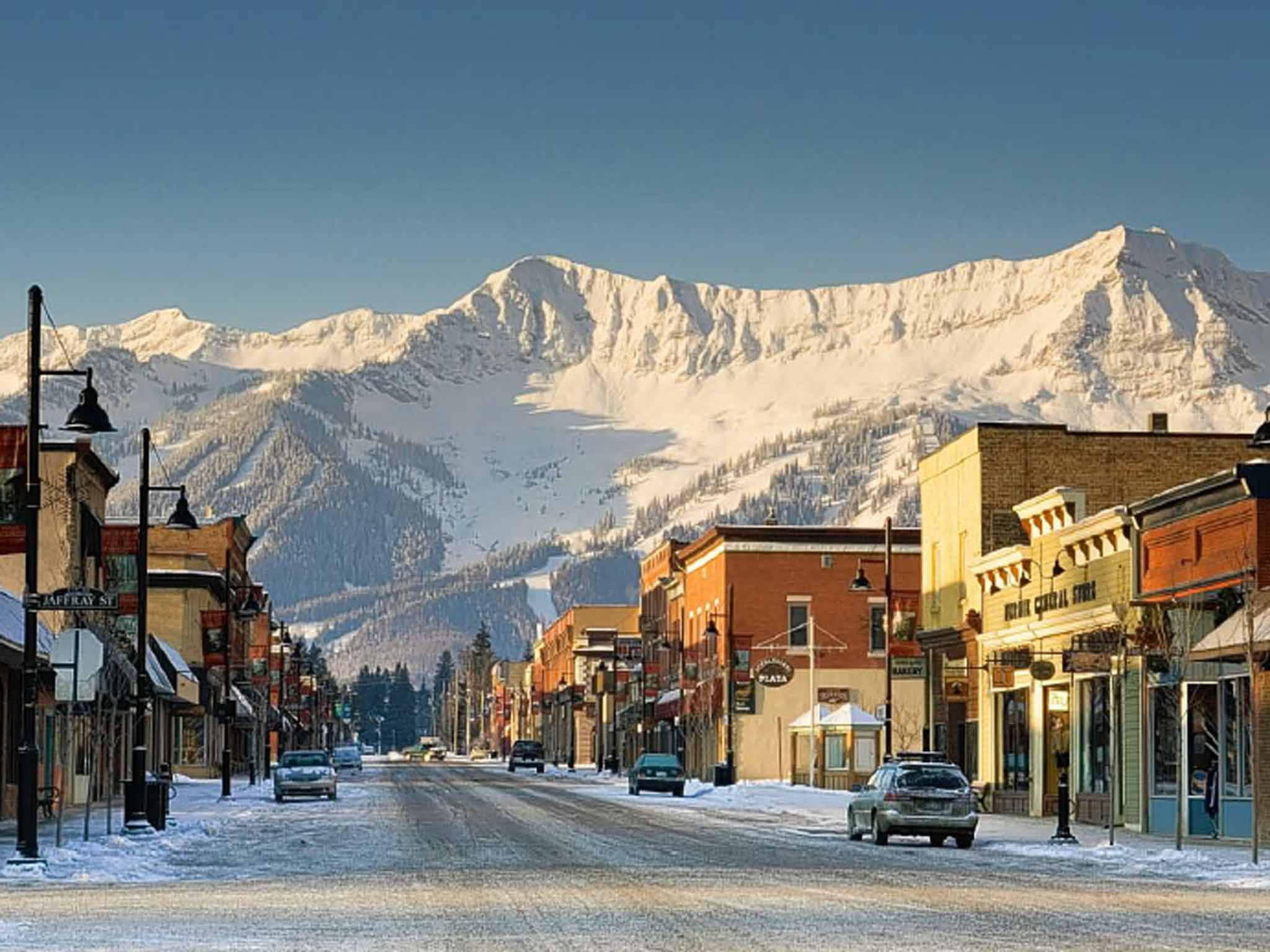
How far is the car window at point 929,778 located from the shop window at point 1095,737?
28.3ft

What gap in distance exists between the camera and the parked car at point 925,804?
144 feet

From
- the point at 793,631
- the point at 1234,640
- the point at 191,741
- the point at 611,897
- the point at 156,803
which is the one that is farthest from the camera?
the point at 191,741

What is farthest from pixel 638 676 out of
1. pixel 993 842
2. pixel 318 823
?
pixel 993 842

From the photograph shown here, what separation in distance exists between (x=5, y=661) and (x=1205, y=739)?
79.4 feet

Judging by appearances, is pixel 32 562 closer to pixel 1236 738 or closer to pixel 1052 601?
pixel 1236 738

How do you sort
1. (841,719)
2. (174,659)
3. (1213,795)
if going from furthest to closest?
(174,659)
(841,719)
(1213,795)

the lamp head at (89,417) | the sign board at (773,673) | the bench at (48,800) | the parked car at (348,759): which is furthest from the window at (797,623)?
the lamp head at (89,417)

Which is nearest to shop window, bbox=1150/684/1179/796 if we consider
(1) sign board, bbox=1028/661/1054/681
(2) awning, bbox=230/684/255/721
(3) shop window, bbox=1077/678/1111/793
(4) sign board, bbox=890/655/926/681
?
(3) shop window, bbox=1077/678/1111/793

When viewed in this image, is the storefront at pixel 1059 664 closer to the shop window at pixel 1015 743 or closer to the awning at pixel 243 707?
the shop window at pixel 1015 743

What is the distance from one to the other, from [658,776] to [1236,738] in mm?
41873

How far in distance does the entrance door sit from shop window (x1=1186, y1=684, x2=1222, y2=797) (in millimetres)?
10644

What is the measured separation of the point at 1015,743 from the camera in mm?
62688

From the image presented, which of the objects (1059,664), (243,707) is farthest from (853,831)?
(243,707)

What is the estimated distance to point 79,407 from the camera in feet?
116
